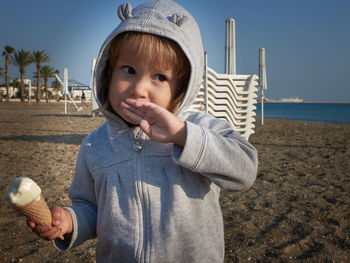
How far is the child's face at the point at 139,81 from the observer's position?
A: 1.16 m

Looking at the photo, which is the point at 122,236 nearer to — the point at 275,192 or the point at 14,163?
the point at 275,192

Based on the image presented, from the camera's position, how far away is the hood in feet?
3.85

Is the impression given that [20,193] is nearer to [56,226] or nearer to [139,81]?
[56,226]

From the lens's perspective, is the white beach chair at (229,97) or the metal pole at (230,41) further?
the metal pole at (230,41)

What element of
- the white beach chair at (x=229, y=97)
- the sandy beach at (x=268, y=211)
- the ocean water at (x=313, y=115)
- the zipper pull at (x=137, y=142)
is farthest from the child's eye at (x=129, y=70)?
the ocean water at (x=313, y=115)

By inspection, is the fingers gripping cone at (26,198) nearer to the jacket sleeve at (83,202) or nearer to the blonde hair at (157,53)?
the jacket sleeve at (83,202)

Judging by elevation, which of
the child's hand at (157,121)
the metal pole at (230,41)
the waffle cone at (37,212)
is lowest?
the waffle cone at (37,212)

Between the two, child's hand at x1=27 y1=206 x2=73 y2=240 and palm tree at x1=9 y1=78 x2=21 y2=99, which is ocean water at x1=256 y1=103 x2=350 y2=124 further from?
palm tree at x1=9 y1=78 x2=21 y2=99

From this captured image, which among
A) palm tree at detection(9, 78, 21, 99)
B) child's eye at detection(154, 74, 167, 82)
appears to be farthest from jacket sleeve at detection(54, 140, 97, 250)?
palm tree at detection(9, 78, 21, 99)

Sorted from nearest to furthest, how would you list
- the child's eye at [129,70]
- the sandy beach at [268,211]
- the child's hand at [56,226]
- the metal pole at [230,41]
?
the child's hand at [56,226], the child's eye at [129,70], the sandy beach at [268,211], the metal pole at [230,41]

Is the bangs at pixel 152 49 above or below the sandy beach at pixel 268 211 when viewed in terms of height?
above

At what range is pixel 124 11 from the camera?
A: 1.27m

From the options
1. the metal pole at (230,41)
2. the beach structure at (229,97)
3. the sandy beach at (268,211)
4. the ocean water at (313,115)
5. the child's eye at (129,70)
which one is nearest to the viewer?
the child's eye at (129,70)

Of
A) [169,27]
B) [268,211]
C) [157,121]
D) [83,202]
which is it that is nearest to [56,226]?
[83,202]
